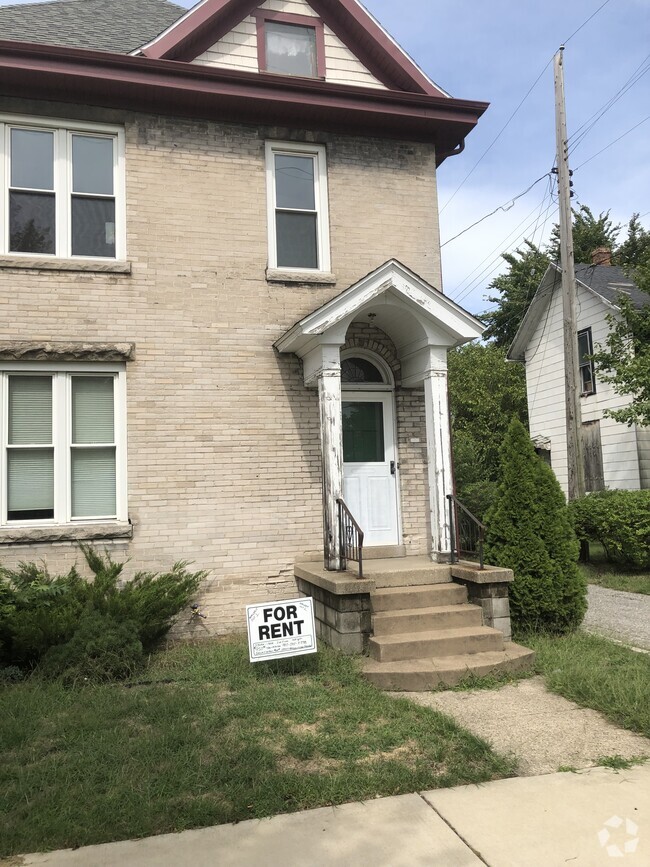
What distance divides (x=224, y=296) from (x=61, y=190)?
2.23 m

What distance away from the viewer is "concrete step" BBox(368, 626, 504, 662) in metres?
6.33

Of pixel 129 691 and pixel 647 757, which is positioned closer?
pixel 647 757

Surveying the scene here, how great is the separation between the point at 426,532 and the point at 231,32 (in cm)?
684

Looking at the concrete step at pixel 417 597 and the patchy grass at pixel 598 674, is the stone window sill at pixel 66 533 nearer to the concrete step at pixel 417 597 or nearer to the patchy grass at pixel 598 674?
the concrete step at pixel 417 597

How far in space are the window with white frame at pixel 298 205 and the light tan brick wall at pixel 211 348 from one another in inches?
5.3

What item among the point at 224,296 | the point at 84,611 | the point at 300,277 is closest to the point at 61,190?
the point at 224,296

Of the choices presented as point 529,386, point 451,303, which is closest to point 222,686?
point 451,303

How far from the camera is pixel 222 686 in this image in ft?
19.6

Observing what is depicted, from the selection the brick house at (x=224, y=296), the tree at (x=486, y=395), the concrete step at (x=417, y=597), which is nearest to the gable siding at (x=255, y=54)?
the brick house at (x=224, y=296)

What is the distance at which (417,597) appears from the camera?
7.13m

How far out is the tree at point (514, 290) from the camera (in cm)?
3288

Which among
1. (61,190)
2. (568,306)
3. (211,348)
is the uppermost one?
(61,190)

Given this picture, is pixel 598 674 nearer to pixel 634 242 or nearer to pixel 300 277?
pixel 300 277

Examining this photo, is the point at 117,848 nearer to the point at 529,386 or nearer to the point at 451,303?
the point at 451,303
